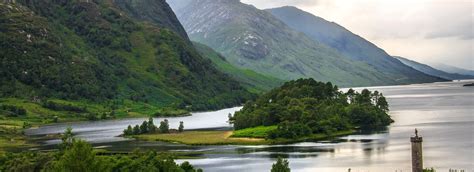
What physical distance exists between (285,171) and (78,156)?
27.5m

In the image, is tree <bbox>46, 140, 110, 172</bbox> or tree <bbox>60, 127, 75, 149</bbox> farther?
tree <bbox>60, 127, 75, 149</bbox>

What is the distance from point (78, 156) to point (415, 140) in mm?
46081

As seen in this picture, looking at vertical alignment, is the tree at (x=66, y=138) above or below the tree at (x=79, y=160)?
above

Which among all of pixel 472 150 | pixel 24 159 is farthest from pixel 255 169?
pixel 472 150

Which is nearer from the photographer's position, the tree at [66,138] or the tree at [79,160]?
the tree at [79,160]

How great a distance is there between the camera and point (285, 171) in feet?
269

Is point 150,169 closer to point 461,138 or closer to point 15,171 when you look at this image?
point 15,171

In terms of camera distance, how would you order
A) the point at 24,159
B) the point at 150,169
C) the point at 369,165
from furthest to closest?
the point at 369,165 → the point at 24,159 → the point at 150,169

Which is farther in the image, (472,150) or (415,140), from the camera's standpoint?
(472,150)

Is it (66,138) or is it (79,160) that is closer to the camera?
(79,160)

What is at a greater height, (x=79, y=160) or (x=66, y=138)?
(x=66, y=138)

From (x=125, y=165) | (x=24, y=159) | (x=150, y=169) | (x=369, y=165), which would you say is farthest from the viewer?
(x=369, y=165)

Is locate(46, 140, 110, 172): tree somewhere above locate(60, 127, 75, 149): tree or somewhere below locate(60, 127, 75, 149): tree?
below

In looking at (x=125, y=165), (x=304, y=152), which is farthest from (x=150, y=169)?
(x=304, y=152)
